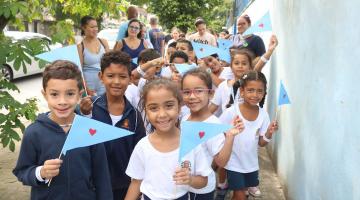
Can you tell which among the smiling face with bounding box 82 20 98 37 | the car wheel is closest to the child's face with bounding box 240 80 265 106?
the car wheel

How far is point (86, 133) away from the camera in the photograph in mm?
1854

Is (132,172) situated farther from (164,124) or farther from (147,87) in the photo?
(147,87)

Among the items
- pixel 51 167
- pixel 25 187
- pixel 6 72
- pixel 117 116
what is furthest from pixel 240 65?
pixel 6 72

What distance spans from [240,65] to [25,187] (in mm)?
2706

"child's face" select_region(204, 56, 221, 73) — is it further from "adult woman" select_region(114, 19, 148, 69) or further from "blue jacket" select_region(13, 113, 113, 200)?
"blue jacket" select_region(13, 113, 113, 200)

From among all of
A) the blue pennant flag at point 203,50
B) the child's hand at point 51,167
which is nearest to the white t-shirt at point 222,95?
the blue pennant flag at point 203,50

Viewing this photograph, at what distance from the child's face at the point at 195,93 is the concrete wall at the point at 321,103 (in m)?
0.82

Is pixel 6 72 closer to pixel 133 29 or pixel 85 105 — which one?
pixel 133 29

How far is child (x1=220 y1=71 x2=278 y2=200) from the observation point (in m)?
3.17

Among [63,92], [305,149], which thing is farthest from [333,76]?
[63,92]

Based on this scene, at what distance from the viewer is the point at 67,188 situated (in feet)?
6.64

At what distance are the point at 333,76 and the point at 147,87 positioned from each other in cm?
119

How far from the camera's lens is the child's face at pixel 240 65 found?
3.82 meters

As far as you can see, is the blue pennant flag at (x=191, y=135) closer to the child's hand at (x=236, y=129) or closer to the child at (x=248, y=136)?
the child's hand at (x=236, y=129)
